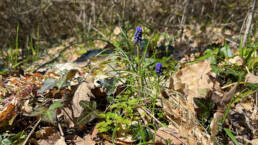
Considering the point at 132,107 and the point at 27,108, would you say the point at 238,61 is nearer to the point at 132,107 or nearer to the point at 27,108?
the point at 132,107

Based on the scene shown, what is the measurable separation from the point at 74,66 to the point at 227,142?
5.28 feet

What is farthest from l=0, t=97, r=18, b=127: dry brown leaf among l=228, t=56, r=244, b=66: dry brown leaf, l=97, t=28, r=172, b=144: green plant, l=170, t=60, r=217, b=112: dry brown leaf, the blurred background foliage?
the blurred background foliage

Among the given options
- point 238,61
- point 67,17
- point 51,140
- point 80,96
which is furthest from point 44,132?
point 67,17

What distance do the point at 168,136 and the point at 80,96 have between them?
1.96 feet

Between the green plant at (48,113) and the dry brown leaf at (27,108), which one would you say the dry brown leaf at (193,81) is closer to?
the green plant at (48,113)

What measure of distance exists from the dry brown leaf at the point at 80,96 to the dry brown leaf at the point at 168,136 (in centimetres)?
50

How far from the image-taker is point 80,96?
1210 millimetres

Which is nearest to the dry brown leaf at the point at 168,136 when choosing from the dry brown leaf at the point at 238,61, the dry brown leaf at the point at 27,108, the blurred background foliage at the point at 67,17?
the dry brown leaf at the point at 27,108

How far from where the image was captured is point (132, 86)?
1271 millimetres

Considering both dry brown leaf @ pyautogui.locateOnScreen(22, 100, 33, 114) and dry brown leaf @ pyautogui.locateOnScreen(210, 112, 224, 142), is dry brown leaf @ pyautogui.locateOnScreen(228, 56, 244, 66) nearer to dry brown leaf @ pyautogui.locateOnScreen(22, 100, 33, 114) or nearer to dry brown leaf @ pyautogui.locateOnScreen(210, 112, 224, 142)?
dry brown leaf @ pyautogui.locateOnScreen(210, 112, 224, 142)

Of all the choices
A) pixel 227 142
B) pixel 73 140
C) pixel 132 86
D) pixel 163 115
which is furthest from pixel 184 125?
pixel 73 140

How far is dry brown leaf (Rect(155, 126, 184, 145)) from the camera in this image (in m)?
1.02

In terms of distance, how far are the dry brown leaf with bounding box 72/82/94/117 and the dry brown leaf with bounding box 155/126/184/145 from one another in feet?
1.63

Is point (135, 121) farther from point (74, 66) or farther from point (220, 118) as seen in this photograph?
point (74, 66)
